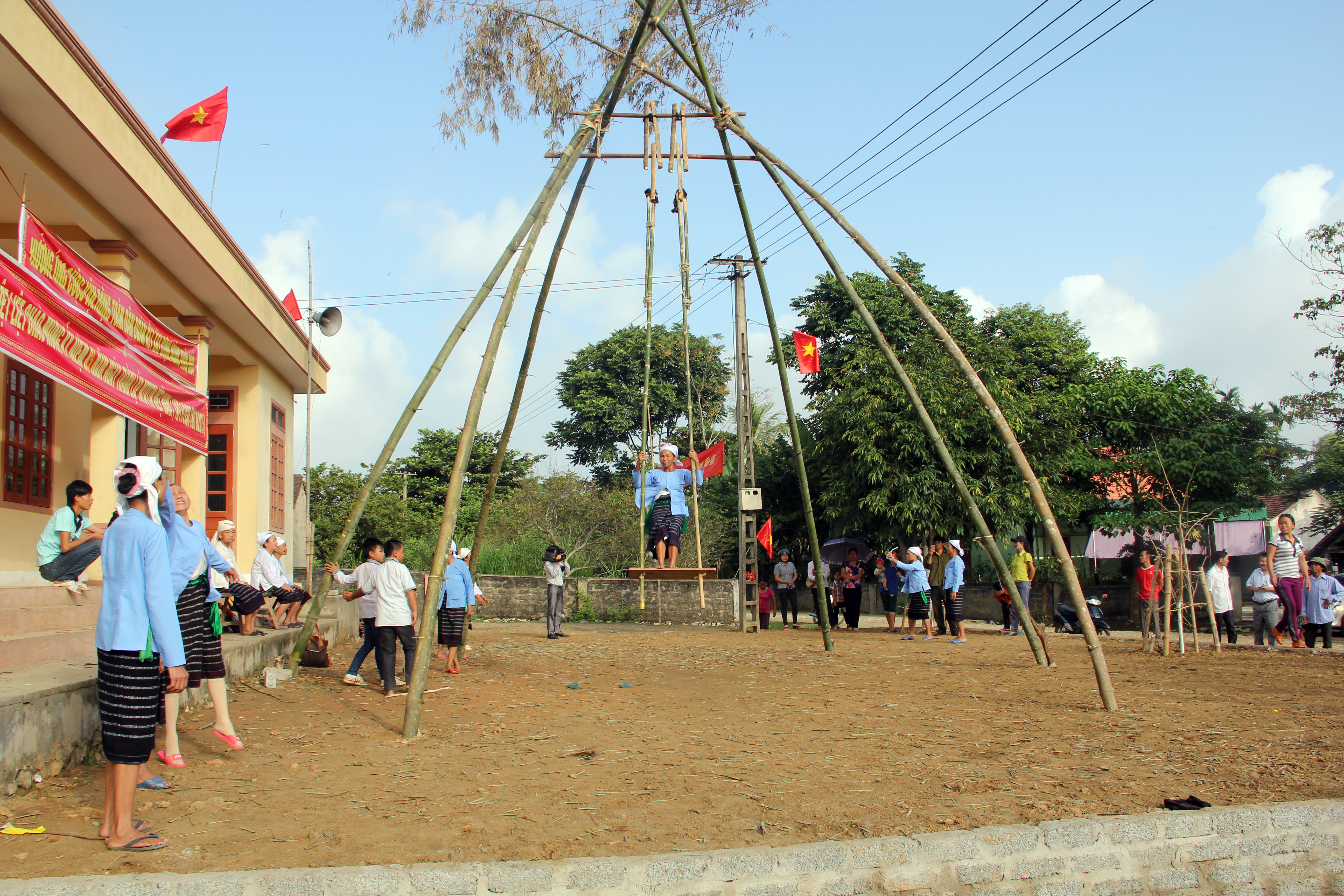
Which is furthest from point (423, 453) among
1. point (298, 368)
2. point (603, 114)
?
point (603, 114)

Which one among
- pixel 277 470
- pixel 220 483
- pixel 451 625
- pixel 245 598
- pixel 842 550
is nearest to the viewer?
pixel 245 598

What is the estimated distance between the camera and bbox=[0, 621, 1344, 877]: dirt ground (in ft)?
14.0

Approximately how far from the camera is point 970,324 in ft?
94.7

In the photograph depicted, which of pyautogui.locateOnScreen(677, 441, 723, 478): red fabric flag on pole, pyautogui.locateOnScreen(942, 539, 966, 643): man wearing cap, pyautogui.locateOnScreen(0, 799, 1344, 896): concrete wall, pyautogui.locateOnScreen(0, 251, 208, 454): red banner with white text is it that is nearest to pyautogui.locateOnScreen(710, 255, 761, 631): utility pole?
pyautogui.locateOnScreen(677, 441, 723, 478): red fabric flag on pole

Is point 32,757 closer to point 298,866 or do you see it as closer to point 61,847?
point 61,847

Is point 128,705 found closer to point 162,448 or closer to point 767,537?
point 162,448

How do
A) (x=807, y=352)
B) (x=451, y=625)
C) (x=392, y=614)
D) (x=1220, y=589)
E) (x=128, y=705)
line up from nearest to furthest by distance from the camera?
(x=128, y=705), (x=392, y=614), (x=451, y=625), (x=1220, y=589), (x=807, y=352)

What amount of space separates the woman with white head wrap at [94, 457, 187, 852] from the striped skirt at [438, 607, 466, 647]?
5.79m

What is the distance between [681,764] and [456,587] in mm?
5263

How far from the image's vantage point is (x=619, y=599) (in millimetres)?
22953

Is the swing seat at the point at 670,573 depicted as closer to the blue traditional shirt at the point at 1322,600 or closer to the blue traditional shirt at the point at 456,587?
the blue traditional shirt at the point at 456,587

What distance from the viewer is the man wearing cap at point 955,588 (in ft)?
46.5

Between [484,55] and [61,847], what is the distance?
324 inches

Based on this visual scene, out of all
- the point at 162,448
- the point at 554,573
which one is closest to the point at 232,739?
the point at 162,448
